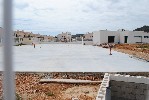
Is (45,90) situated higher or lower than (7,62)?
lower

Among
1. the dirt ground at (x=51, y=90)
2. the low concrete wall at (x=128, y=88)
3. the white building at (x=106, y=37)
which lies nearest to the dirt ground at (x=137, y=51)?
the low concrete wall at (x=128, y=88)

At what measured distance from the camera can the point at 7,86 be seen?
3.52 ft

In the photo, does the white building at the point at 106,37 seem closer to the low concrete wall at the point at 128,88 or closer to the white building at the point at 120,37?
the white building at the point at 120,37

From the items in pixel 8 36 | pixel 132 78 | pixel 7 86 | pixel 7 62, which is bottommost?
pixel 132 78

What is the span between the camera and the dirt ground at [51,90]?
806 centimetres

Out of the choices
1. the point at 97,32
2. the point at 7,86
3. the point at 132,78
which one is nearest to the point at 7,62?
the point at 7,86

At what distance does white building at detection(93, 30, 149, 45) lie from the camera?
5328cm

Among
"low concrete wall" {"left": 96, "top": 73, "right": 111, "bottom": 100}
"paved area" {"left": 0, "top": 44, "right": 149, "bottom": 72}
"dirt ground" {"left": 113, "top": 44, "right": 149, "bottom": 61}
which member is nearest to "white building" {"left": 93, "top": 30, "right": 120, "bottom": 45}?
"dirt ground" {"left": 113, "top": 44, "right": 149, "bottom": 61}

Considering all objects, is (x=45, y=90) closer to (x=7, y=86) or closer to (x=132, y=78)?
(x=132, y=78)

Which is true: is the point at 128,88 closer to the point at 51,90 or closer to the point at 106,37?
the point at 51,90

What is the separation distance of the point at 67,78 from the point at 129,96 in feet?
11.2

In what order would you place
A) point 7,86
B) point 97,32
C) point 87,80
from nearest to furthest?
point 7,86, point 87,80, point 97,32

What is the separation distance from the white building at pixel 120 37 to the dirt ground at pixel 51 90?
143 ft

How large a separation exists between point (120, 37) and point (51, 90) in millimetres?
48366
